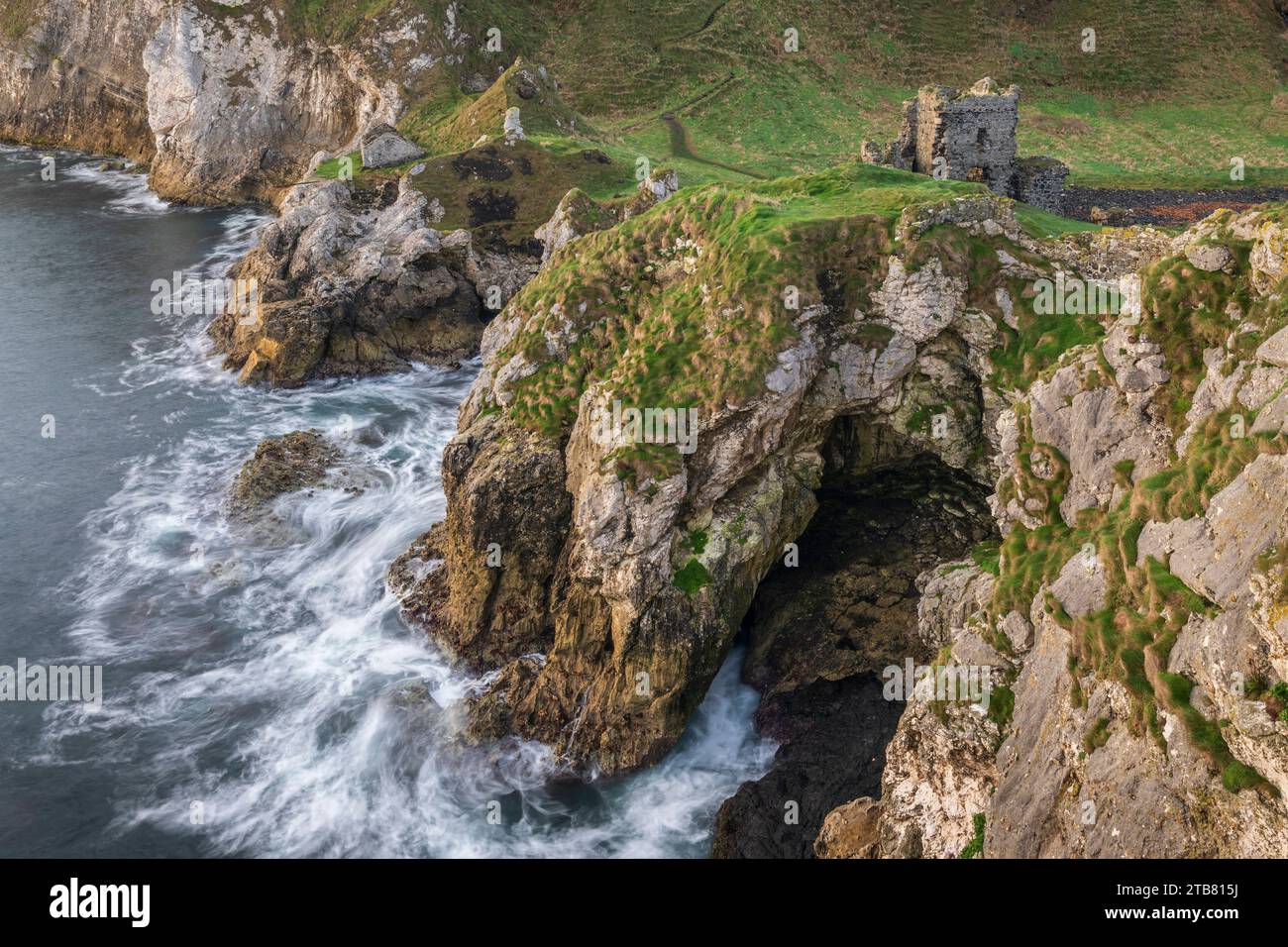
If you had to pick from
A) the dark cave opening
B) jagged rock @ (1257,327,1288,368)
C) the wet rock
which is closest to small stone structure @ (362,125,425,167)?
the dark cave opening

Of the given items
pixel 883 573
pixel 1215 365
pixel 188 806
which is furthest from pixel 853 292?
pixel 188 806

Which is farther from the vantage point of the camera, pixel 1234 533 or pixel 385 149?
pixel 385 149

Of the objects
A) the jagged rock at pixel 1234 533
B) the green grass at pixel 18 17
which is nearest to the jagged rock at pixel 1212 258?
the jagged rock at pixel 1234 533

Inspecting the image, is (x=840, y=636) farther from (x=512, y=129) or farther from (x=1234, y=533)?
(x=512, y=129)

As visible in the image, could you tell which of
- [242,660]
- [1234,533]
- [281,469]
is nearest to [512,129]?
[281,469]

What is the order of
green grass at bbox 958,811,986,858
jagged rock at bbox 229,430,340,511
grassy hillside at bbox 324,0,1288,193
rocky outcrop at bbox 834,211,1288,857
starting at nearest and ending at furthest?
1. rocky outcrop at bbox 834,211,1288,857
2. green grass at bbox 958,811,986,858
3. jagged rock at bbox 229,430,340,511
4. grassy hillside at bbox 324,0,1288,193

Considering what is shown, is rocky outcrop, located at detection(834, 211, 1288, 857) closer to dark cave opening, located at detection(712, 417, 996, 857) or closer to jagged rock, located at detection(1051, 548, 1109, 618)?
jagged rock, located at detection(1051, 548, 1109, 618)
